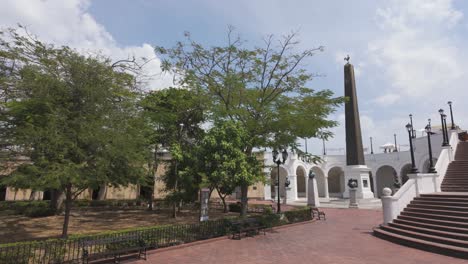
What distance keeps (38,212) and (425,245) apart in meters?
23.6

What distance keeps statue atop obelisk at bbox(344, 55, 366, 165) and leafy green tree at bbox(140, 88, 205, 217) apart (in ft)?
54.5

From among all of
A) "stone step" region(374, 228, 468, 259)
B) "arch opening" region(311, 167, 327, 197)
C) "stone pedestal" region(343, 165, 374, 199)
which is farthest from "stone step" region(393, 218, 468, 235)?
"arch opening" region(311, 167, 327, 197)

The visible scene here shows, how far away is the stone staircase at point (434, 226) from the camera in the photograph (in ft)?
32.0

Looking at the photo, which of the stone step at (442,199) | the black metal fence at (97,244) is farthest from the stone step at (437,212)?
the black metal fence at (97,244)

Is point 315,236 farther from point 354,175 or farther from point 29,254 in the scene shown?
point 354,175

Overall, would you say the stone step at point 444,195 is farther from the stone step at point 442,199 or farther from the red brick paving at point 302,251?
the red brick paving at point 302,251

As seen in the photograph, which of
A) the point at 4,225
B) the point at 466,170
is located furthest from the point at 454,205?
the point at 4,225

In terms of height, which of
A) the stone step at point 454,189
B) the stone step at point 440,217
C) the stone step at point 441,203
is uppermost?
the stone step at point 454,189

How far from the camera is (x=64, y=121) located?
418 inches

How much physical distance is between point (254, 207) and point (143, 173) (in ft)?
42.1

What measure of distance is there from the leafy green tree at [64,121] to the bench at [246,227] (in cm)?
519

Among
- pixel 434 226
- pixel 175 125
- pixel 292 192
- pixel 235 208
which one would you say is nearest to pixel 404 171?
pixel 292 192

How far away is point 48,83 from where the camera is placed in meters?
10.8

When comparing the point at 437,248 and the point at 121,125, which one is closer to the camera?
the point at 437,248
